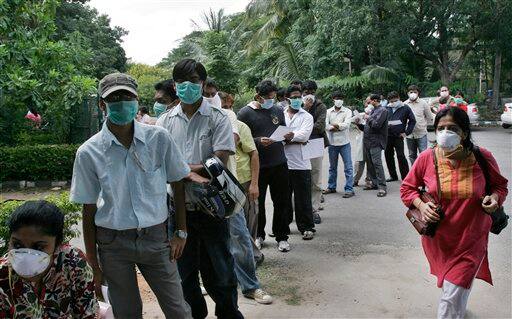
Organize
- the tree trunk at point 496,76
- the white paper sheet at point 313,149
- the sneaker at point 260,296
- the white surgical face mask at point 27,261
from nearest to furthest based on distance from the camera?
the white surgical face mask at point 27,261
the sneaker at point 260,296
the white paper sheet at point 313,149
the tree trunk at point 496,76

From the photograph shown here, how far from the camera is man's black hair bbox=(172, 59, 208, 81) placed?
11.6ft

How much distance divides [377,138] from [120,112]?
6768 mm

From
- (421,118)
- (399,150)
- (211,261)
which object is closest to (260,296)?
(211,261)

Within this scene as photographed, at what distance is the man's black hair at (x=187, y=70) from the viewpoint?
3531 mm

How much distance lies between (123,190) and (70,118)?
36.2 feet

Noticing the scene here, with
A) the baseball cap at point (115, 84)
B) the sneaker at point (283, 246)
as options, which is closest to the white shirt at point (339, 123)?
the sneaker at point (283, 246)

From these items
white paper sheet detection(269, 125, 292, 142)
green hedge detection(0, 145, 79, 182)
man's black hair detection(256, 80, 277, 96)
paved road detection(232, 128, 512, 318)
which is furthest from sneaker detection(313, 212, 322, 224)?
green hedge detection(0, 145, 79, 182)

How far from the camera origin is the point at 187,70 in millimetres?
3537

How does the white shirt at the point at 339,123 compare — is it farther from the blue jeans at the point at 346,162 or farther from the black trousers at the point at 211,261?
the black trousers at the point at 211,261

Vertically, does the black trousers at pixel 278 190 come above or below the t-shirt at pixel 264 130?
below

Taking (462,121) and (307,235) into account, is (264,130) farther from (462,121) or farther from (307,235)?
(462,121)

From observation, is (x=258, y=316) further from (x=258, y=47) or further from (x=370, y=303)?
(x=258, y=47)

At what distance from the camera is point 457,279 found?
10.9 feet

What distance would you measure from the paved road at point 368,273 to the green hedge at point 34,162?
721 cm
